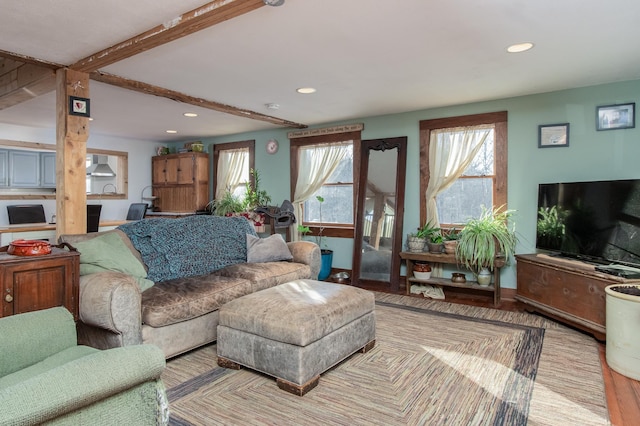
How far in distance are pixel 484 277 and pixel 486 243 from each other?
448 millimetres

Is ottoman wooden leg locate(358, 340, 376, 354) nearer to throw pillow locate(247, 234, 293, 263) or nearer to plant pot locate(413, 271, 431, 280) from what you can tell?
throw pillow locate(247, 234, 293, 263)

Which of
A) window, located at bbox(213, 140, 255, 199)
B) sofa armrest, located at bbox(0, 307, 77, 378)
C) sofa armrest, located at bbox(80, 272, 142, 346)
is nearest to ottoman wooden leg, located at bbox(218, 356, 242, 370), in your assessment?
sofa armrest, located at bbox(80, 272, 142, 346)

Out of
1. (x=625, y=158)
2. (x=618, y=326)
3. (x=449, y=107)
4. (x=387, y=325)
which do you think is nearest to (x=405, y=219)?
(x=449, y=107)

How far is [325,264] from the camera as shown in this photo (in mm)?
5383

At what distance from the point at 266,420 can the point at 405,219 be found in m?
3.50

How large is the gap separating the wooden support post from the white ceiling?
0.19 meters

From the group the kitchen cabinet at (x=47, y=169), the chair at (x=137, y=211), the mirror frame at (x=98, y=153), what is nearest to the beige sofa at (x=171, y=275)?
the chair at (x=137, y=211)

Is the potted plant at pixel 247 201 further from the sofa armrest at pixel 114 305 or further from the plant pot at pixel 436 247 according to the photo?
the sofa armrest at pixel 114 305

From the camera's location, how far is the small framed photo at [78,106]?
10.3ft

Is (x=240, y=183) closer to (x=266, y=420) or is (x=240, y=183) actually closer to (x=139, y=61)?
(x=139, y=61)

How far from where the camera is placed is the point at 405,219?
5.03 meters

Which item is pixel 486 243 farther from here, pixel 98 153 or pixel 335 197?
pixel 98 153

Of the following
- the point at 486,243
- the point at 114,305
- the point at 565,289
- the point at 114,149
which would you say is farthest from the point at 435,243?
the point at 114,149

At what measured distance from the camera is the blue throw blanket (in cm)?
315
